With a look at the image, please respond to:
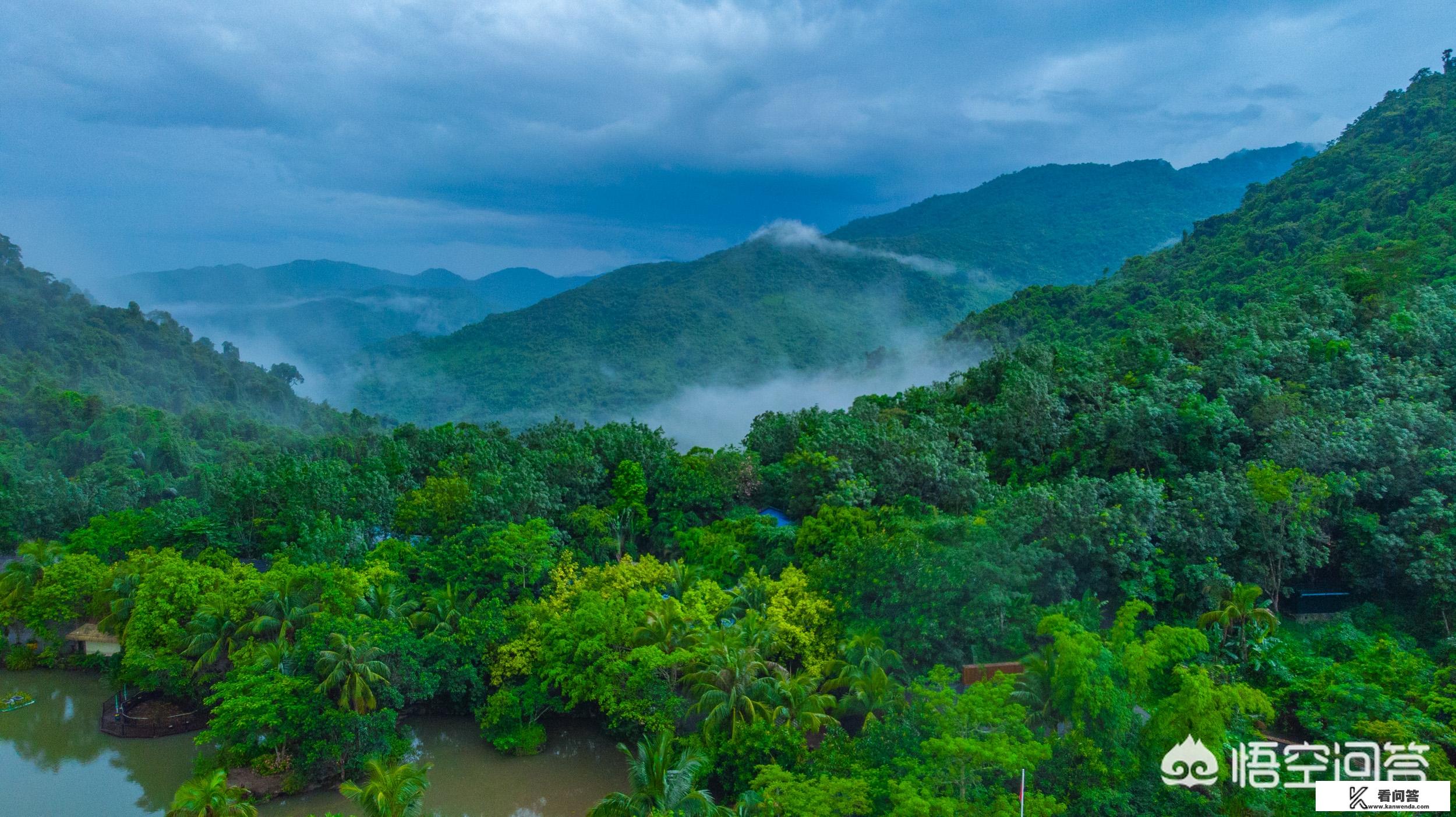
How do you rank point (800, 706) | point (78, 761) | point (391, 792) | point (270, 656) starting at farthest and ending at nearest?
point (78, 761)
point (270, 656)
point (800, 706)
point (391, 792)

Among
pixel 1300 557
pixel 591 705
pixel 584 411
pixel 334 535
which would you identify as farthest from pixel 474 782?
pixel 584 411

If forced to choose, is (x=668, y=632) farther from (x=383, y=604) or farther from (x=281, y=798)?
(x=281, y=798)

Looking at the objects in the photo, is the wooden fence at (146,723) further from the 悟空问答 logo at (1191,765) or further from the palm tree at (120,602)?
the 悟空问答 logo at (1191,765)

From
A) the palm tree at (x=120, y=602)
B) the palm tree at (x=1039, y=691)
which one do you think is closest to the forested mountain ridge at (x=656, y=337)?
the palm tree at (x=120, y=602)

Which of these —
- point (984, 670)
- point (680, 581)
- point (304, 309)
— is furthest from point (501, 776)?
point (304, 309)

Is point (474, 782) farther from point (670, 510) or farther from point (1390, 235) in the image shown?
point (1390, 235)

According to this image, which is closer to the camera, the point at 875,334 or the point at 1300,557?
the point at 1300,557

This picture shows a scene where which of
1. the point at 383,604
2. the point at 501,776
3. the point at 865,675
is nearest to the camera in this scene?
the point at 865,675
